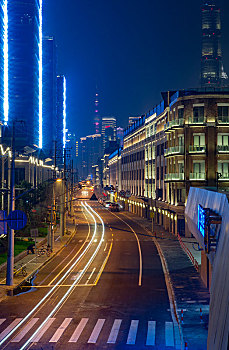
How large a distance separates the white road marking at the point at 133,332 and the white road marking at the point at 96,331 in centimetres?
157

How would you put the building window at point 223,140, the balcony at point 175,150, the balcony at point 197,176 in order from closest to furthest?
the balcony at point 197,176, the building window at point 223,140, the balcony at point 175,150

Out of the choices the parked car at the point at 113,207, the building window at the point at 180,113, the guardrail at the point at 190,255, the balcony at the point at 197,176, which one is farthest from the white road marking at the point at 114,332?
the parked car at the point at 113,207

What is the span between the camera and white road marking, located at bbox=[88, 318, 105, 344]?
68.2 ft

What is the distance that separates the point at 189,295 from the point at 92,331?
376 inches

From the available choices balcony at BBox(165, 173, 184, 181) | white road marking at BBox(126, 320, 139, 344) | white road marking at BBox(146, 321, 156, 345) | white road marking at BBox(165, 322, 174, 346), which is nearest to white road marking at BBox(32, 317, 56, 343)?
white road marking at BBox(126, 320, 139, 344)

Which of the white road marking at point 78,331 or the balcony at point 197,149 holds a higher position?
the balcony at point 197,149

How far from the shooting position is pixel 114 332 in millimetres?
22016

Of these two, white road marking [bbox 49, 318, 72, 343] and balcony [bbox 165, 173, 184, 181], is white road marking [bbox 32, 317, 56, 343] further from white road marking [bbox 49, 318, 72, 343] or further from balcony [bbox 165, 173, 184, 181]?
balcony [bbox 165, 173, 184, 181]

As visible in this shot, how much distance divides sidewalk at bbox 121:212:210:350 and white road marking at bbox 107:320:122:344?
3357 mm

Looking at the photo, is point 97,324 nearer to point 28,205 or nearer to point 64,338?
point 64,338

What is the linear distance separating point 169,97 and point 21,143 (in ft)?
333

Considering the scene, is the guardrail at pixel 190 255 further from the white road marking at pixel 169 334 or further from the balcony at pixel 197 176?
the white road marking at pixel 169 334

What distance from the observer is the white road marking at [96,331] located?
20.8 meters

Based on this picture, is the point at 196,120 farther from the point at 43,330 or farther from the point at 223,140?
the point at 43,330
